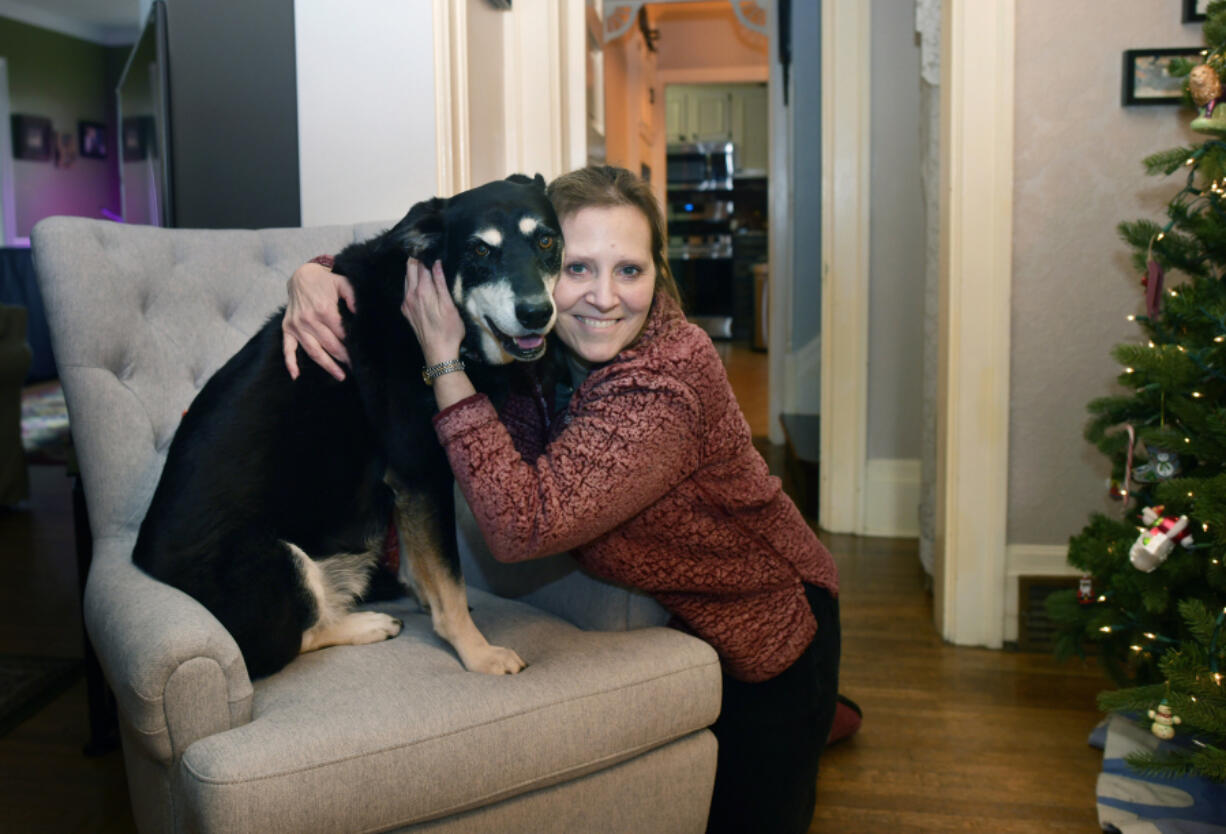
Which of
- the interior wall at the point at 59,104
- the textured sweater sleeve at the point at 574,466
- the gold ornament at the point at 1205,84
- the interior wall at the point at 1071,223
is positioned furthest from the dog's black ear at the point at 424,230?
the interior wall at the point at 59,104

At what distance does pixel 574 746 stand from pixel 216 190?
Result: 163 centimetres

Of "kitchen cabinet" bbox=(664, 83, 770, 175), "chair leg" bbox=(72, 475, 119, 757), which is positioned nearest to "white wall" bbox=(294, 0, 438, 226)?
"chair leg" bbox=(72, 475, 119, 757)

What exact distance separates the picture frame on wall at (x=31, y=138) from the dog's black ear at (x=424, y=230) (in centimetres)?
848

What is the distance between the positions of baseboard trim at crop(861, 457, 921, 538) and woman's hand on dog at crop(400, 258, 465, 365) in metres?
2.51

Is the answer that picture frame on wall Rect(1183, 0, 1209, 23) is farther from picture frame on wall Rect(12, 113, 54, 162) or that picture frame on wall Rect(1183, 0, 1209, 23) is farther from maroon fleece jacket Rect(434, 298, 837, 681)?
picture frame on wall Rect(12, 113, 54, 162)

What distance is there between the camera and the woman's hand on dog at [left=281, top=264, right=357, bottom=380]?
1312mm

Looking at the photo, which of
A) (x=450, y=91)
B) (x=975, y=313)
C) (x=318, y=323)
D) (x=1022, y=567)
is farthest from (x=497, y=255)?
(x=1022, y=567)

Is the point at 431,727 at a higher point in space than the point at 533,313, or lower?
lower

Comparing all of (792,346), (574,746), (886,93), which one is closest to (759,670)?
(574,746)

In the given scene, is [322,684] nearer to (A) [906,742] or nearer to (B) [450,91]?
(A) [906,742]

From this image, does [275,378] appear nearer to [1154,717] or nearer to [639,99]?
[1154,717]

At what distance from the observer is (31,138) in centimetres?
816

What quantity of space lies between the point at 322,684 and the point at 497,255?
1.94ft

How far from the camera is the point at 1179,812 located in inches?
66.1
